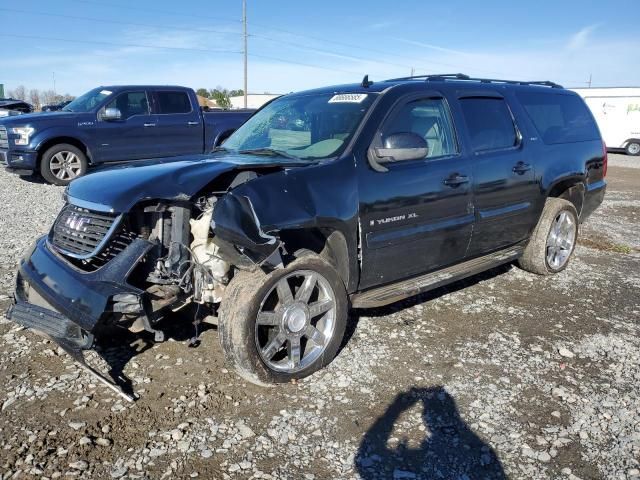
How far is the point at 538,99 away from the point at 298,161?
10.1 ft

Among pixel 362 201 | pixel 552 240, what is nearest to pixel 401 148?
pixel 362 201

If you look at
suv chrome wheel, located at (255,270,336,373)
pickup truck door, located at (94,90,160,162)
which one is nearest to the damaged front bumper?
suv chrome wheel, located at (255,270,336,373)

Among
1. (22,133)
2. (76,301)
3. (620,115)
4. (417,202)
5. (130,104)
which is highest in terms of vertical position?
(620,115)

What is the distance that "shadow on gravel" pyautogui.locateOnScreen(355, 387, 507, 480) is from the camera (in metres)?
2.56

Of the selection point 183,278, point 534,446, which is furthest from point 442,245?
point 183,278

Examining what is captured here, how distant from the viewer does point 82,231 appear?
329cm

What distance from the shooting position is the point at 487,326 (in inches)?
171

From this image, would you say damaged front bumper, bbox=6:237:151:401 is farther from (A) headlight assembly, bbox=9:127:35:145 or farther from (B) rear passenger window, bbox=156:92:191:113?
(B) rear passenger window, bbox=156:92:191:113

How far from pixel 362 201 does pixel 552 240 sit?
2.99 metres

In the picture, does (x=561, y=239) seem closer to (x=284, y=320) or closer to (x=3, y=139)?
(x=284, y=320)

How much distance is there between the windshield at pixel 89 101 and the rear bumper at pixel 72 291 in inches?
309

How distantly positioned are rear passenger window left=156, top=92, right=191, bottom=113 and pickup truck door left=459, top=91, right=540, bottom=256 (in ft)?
25.3

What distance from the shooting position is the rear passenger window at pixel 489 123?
173 inches

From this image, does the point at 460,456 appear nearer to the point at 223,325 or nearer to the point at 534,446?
the point at 534,446
